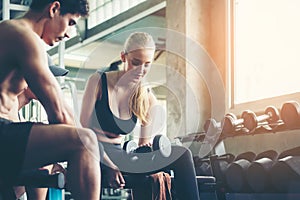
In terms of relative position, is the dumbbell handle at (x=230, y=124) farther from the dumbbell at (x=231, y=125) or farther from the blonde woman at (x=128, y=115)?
the blonde woman at (x=128, y=115)

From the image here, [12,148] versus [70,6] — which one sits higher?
[70,6]

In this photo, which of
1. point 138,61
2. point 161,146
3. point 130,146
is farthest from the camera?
point 138,61

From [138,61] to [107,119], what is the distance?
0.97ft

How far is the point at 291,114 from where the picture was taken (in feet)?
9.04

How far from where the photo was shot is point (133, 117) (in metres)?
2.21

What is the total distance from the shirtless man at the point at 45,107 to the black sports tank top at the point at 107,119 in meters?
0.46

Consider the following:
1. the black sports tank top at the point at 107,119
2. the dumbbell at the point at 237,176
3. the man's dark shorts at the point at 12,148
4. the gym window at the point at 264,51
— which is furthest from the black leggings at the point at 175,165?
the gym window at the point at 264,51

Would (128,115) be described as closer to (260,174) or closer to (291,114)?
(260,174)

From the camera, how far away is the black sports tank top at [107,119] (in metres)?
2.10

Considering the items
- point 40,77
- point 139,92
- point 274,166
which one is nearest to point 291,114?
point 274,166

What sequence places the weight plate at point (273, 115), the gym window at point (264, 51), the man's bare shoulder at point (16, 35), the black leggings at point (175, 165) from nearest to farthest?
the man's bare shoulder at point (16, 35), the black leggings at point (175, 165), the weight plate at point (273, 115), the gym window at point (264, 51)

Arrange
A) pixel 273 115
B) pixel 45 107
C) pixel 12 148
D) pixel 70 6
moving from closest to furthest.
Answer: pixel 12 148 < pixel 45 107 < pixel 70 6 < pixel 273 115

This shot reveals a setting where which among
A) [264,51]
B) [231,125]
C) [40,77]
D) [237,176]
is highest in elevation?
[264,51]

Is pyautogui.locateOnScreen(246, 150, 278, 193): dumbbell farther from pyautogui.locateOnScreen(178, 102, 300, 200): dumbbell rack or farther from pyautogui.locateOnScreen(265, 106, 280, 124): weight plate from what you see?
pyautogui.locateOnScreen(265, 106, 280, 124): weight plate
